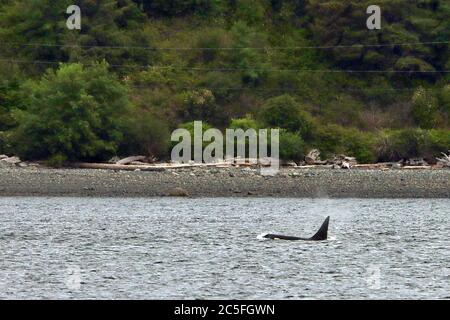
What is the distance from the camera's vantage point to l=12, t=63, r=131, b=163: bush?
68.9 metres

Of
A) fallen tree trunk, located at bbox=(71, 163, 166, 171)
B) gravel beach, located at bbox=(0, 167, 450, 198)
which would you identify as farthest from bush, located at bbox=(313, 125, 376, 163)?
fallen tree trunk, located at bbox=(71, 163, 166, 171)

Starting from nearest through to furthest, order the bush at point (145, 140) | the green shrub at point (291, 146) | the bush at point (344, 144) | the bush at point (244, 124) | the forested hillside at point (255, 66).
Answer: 1. the green shrub at point (291, 146)
2. the bush at point (145, 140)
3. the bush at point (344, 144)
4. the bush at point (244, 124)
5. the forested hillside at point (255, 66)

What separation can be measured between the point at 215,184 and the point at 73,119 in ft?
28.9

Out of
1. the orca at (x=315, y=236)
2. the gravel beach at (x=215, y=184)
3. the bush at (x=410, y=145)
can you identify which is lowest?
the gravel beach at (x=215, y=184)

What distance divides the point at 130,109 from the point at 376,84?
19.5m

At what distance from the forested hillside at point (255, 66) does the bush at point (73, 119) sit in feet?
1.89

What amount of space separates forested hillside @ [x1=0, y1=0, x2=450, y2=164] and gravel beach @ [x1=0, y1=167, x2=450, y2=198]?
5446 millimetres

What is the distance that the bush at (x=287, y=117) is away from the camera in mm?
73750

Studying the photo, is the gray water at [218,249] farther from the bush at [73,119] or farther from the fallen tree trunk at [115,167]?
the bush at [73,119]

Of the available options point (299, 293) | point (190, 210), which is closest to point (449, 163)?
point (190, 210)

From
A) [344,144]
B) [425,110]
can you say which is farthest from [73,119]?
[425,110]

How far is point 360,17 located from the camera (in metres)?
85.8

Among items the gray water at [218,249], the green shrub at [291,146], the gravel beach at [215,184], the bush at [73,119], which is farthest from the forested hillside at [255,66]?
the gray water at [218,249]

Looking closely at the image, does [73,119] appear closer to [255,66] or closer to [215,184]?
[215,184]
